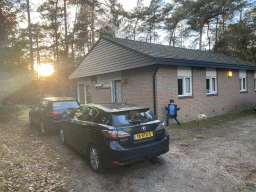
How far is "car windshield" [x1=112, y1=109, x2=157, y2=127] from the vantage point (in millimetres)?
3804

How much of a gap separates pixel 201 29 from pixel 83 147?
2642 centimetres

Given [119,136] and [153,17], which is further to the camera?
[153,17]

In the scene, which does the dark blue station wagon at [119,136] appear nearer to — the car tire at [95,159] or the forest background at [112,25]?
the car tire at [95,159]

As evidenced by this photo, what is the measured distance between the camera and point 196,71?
10.1 meters

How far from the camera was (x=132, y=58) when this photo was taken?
376 inches

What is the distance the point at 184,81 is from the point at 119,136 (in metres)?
6.98

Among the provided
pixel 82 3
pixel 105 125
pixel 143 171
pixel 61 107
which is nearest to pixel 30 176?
pixel 105 125

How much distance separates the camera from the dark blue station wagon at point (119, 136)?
363 cm

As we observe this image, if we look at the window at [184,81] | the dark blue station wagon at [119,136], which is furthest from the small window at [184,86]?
the dark blue station wagon at [119,136]

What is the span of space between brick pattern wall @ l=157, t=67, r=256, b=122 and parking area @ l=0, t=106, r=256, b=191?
3.06 meters

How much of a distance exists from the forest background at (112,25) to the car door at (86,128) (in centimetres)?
1191

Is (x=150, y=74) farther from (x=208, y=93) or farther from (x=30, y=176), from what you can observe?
(x=30, y=176)

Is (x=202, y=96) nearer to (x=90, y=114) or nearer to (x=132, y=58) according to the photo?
(x=132, y=58)

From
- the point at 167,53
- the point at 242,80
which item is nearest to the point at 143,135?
the point at 167,53
